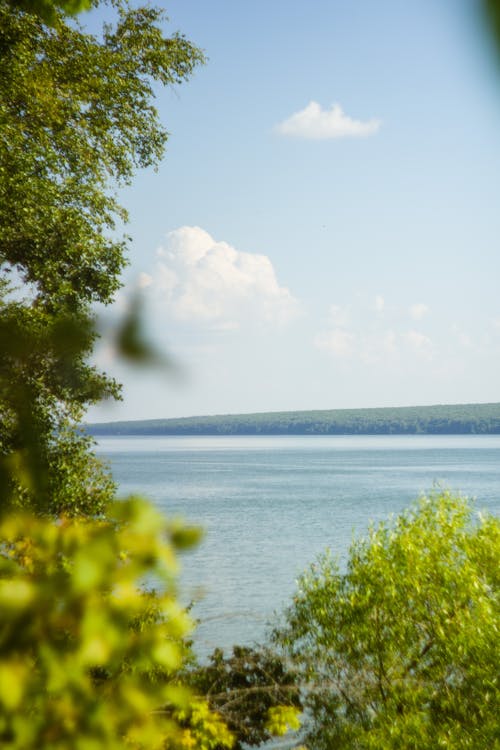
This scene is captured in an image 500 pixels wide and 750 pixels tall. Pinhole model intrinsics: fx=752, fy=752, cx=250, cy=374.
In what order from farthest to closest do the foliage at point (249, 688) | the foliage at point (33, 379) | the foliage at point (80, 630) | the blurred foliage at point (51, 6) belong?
the foliage at point (249, 688)
the blurred foliage at point (51, 6)
the foliage at point (80, 630)
the foliage at point (33, 379)

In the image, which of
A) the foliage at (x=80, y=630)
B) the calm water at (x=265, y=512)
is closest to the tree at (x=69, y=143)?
the calm water at (x=265, y=512)

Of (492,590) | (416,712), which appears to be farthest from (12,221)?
(492,590)

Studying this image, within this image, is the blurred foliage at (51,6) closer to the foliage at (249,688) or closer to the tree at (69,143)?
the tree at (69,143)

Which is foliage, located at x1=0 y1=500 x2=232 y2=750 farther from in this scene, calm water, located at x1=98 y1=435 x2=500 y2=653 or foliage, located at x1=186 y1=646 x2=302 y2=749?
foliage, located at x1=186 y1=646 x2=302 y2=749

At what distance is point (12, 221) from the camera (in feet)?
50.6

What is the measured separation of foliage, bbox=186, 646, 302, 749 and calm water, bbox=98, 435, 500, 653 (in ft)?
6.86

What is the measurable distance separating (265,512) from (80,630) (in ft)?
312

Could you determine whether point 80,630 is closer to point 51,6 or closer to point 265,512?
point 51,6

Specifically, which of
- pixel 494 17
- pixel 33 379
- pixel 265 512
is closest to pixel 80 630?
pixel 33 379

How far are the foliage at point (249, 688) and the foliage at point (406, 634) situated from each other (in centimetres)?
67

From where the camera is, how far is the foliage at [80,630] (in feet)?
5.16

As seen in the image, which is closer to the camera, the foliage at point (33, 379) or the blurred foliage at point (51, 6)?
the foliage at point (33, 379)

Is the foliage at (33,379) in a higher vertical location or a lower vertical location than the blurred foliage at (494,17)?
lower

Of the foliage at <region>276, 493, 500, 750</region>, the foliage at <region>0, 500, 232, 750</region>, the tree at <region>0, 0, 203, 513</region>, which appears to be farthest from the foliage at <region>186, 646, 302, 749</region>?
the foliage at <region>0, 500, 232, 750</region>
